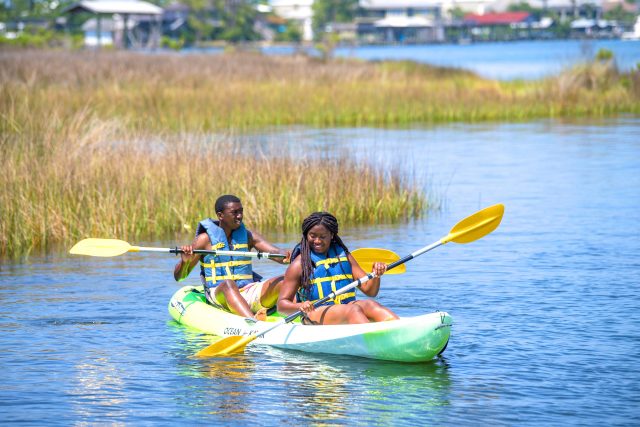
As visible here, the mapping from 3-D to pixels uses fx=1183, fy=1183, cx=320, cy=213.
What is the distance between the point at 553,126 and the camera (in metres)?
28.9

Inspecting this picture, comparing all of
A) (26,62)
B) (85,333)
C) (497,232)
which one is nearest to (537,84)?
(26,62)

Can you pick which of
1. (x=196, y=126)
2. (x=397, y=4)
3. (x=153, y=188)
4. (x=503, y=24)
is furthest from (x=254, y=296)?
(x=397, y=4)

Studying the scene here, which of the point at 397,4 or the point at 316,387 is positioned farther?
the point at 397,4

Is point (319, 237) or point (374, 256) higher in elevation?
point (319, 237)

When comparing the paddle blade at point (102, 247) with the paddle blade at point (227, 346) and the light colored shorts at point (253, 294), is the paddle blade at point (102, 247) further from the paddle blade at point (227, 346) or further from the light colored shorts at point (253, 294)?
the paddle blade at point (227, 346)

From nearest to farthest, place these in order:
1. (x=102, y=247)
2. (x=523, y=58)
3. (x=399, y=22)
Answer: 1. (x=102, y=247)
2. (x=523, y=58)
3. (x=399, y=22)

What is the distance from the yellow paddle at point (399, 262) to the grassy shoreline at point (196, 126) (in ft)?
16.7

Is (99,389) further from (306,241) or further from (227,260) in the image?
(227,260)

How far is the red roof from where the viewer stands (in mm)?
144650

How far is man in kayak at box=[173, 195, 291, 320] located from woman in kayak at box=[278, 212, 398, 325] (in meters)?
0.61

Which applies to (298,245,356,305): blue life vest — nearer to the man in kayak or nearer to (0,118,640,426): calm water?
(0,118,640,426): calm water

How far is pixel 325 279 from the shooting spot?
906 centimetres

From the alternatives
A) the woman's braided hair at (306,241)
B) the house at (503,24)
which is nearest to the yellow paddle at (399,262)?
the woman's braided hair at (306,241)

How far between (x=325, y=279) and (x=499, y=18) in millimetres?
141768
